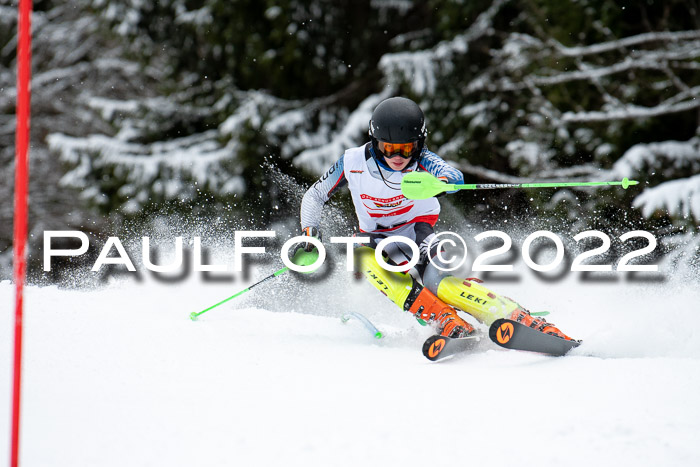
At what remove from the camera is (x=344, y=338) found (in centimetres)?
459

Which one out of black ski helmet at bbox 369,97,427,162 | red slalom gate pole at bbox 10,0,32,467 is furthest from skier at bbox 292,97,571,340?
red slalom gate pole at bbox 10,0,32,467

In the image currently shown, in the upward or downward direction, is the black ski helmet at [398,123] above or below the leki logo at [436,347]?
above

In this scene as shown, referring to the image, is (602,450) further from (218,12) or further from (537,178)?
(218,12)

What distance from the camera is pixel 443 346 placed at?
12.6ft

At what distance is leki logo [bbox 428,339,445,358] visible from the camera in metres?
3.77

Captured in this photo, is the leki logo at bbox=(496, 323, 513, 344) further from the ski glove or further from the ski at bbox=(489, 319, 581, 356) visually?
the ski glove

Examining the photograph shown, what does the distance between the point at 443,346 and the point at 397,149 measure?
1180mm

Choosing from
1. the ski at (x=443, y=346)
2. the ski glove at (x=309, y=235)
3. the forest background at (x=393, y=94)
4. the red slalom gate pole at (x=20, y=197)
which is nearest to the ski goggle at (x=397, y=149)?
the ski glove at (x=309, y=235)

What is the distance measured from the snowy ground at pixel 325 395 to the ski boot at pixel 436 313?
194 millimetres

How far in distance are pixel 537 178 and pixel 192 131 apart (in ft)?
21.0

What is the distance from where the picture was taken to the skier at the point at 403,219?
4.11 metres

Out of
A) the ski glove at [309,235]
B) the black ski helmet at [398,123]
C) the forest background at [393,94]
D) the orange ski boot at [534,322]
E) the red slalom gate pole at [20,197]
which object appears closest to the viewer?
Result: the red slalom gate pole at [20,197]

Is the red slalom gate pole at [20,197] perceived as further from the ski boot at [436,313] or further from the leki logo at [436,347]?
the ski boot at [436,313]

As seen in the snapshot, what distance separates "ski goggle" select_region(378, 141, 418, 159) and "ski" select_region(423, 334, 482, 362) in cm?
110
